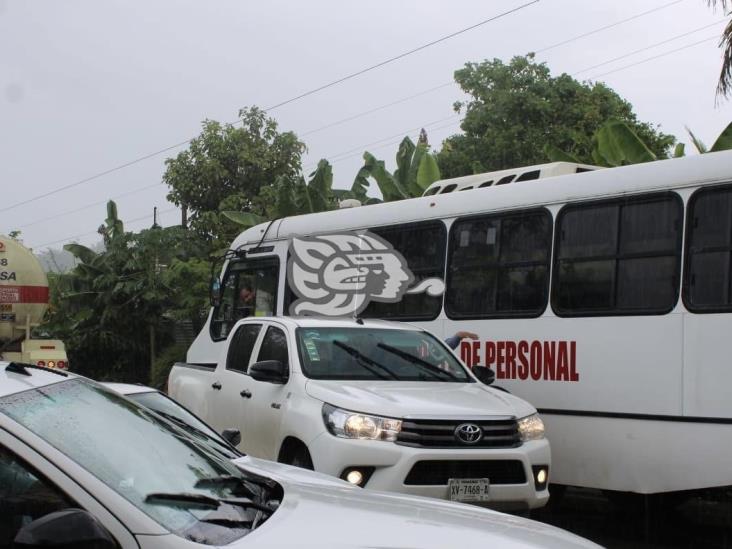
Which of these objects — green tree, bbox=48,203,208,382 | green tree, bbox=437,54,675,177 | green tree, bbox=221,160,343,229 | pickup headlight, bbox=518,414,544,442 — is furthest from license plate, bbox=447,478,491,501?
green tree, bbox=437,54,675,177

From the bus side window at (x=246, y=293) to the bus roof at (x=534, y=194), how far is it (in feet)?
1.79

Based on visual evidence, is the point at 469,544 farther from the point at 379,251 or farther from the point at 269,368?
the point at 379,251

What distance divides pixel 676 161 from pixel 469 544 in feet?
21.0

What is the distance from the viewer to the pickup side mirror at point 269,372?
8.59 m

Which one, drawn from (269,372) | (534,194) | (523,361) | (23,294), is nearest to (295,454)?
(269,372)

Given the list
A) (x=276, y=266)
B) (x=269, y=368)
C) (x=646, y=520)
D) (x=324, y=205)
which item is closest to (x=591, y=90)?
(x=324, y=205)

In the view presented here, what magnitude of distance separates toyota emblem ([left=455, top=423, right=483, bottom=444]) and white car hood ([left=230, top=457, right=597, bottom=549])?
3349 millimetres

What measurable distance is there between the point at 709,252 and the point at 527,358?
218 cm

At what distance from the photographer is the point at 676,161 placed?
9133mm

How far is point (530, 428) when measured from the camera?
8.17 meters

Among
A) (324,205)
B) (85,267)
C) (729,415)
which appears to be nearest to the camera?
(729,415)

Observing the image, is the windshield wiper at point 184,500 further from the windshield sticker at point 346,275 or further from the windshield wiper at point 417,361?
the windshield sticker at point 346,275

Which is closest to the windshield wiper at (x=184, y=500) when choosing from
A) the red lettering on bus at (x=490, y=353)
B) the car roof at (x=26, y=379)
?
the car roof at (x=26, y=379)

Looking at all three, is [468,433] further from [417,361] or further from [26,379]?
[26,379]
